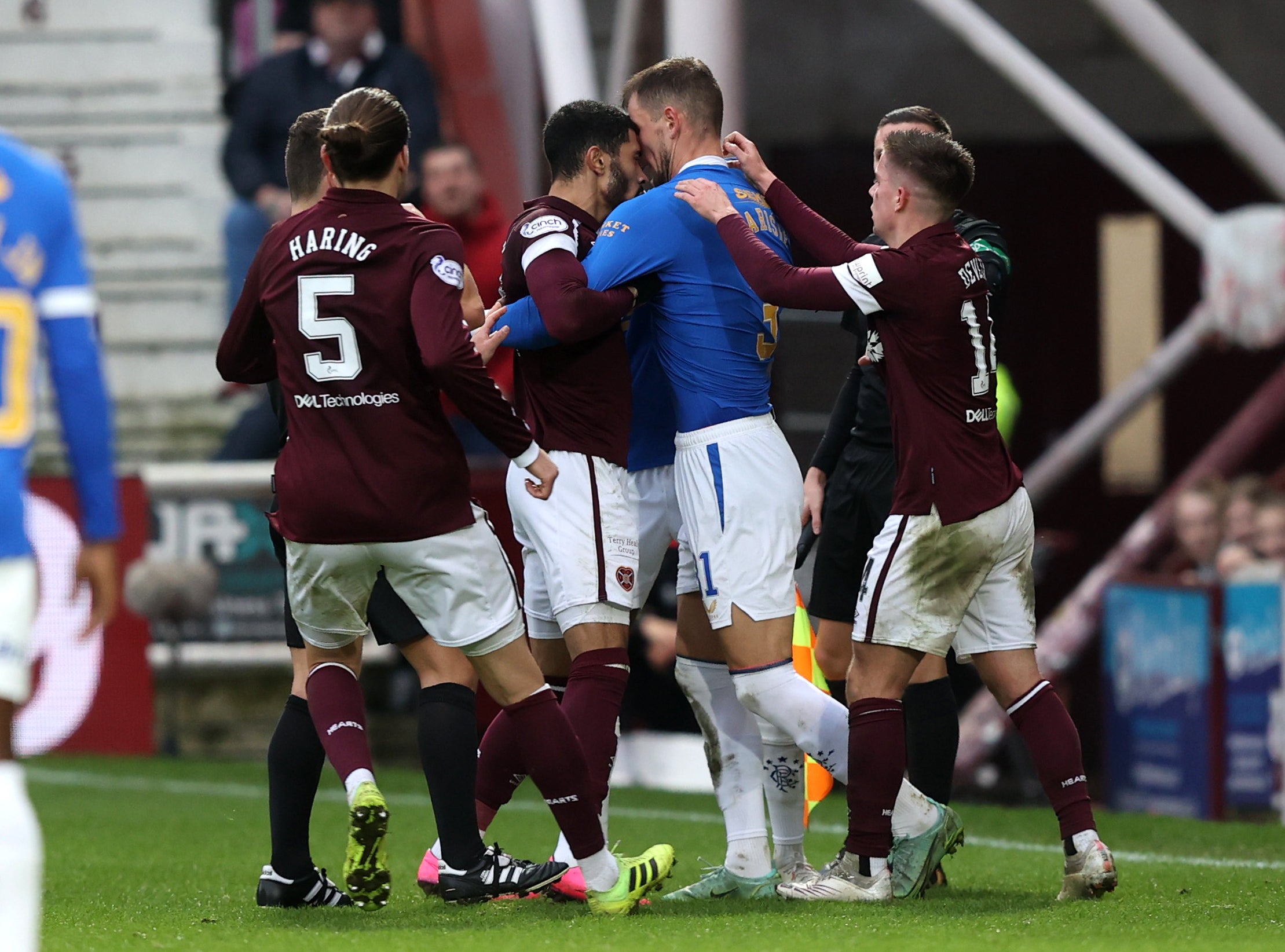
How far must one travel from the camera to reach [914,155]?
14.6 ft

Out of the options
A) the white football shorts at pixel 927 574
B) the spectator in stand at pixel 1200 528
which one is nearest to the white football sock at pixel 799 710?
the white football shorts at pixel 927 574

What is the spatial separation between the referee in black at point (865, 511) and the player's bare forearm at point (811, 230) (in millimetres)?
302

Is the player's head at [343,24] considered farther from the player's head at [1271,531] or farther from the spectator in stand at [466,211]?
the player's head at [1271,531]

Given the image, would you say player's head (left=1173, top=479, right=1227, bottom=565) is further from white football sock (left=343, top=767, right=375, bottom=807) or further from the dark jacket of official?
white football sock (left=343, top=767, right=375, bottom=807)

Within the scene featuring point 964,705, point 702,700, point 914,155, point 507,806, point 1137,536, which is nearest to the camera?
point 914,155

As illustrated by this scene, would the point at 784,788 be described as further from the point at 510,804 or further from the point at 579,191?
the point at 510,804

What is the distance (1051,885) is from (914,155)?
78.7 inches

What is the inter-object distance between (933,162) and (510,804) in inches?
160

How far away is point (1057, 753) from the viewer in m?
4.62

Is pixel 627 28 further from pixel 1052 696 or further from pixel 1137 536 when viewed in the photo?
pixel 1052 696

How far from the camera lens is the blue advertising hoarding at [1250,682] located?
25.7 ft

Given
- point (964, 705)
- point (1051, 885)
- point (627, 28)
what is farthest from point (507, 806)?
point (627, 28)

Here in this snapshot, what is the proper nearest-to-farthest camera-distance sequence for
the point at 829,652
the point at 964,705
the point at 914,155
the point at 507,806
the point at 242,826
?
the point at 914,155 → the point at 829,652 → the point at 242,826 → the point at 507,806 → the point at 964,705

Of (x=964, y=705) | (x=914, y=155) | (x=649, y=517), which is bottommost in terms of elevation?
(x=964, y=705)
